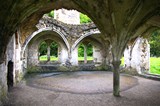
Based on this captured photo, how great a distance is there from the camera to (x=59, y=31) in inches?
505

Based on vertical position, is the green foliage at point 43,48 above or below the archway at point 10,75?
above

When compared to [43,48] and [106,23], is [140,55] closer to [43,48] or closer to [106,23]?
[106,23]

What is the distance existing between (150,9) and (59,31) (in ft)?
27.3

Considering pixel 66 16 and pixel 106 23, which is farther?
pixel 66 16

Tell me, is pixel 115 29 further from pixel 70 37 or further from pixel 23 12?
pixel 70 37

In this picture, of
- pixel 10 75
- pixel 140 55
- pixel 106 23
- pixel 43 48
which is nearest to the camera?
pixel 106 23

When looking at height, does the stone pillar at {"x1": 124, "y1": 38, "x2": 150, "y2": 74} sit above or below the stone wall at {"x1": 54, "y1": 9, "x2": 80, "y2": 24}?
below

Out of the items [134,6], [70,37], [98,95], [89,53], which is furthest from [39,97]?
[89,53]

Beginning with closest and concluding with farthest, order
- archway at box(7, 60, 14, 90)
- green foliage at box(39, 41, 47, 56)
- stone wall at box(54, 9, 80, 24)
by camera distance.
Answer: archway at box(7, 60, 14, 90) < stone wall at box(54, 9, 80, 24) < green foliage at box(39, 41, 47, 56)

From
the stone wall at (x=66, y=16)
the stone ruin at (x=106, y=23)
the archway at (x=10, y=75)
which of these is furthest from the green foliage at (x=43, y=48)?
the archway at (x=10, y=75)

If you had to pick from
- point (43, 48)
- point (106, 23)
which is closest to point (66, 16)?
point (43, 48)

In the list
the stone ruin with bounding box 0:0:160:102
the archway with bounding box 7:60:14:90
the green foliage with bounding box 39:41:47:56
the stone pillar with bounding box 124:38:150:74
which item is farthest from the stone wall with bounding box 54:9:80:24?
the archway with bounding box 7:60:14:90

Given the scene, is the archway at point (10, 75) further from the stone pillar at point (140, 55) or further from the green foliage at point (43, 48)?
the green foliage at point (43, 48)

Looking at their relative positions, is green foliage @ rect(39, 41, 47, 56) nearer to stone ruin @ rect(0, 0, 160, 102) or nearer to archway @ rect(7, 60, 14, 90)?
stone ruin @ rect(0, 0, 160, 102)
